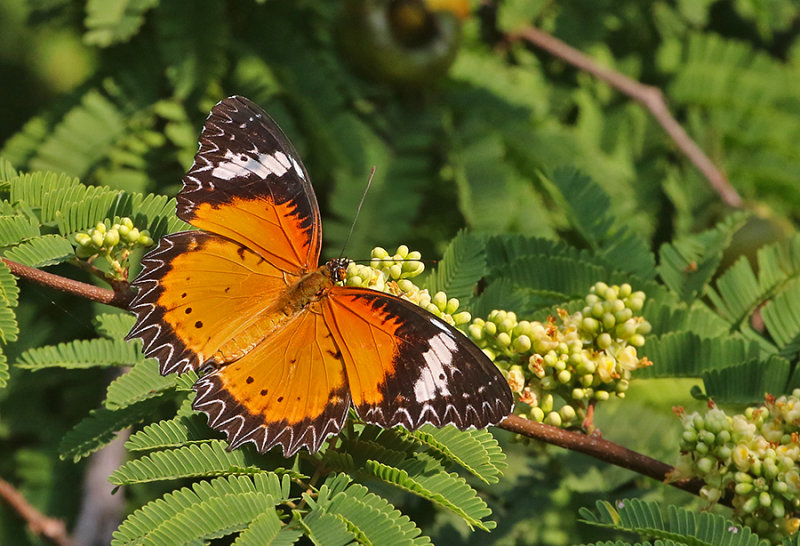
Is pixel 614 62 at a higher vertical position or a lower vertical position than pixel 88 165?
higher

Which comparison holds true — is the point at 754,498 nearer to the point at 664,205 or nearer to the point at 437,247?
the point at 437,247

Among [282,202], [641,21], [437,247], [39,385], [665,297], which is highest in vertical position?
[641,21]

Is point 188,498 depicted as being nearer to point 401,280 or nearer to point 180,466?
point 180,466

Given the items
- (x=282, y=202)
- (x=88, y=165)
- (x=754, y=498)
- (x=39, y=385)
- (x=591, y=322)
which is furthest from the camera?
(x=39, y=385)

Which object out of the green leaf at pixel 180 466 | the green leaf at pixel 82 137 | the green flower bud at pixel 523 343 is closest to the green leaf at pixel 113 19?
the green leaf at pixel 82 137

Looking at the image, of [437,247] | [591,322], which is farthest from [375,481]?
[437,247]

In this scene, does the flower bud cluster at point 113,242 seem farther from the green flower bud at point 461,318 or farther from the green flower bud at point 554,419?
the green flower bud at point 554,419
